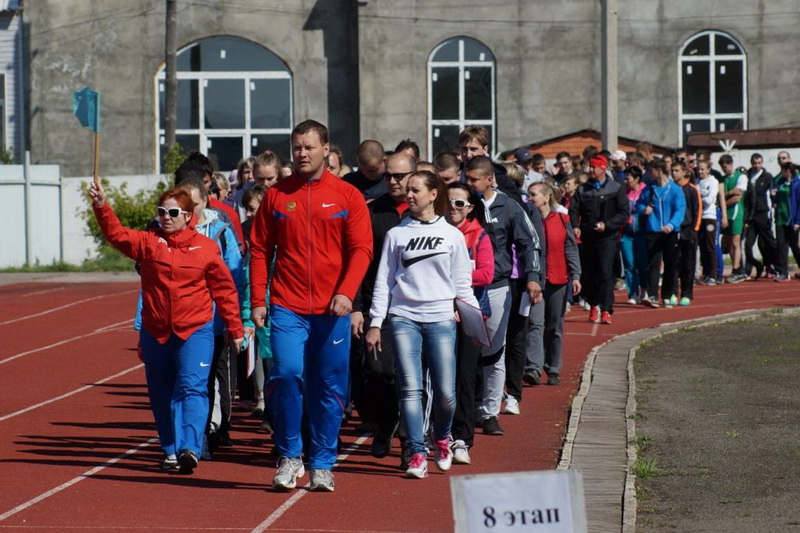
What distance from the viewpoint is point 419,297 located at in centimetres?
934

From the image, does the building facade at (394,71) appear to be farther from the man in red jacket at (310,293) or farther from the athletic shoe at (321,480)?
the athletic shoe at (321,480)

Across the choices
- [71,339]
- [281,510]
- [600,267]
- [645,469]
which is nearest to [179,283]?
[281,510]

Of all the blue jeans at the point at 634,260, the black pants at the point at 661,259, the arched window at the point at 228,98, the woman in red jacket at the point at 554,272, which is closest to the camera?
the woman in red jacket at the point at 554,272

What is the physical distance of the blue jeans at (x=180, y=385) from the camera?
31.4ft

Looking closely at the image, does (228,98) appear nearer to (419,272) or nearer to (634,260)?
(634,260)

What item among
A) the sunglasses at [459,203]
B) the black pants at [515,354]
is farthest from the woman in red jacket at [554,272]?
the sunglasses at [459,203]

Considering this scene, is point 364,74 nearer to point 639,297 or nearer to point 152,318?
point 639,297

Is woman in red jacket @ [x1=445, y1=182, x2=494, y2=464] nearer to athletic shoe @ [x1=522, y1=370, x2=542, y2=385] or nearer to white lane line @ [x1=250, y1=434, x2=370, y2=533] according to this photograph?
white lane line @ [x1=250, y1=434, x2=370, y2=533]

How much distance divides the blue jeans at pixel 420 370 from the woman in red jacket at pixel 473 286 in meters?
0.44

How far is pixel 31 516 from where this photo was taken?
820 centimetres

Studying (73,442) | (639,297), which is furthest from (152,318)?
(639,297)

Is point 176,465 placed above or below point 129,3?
below

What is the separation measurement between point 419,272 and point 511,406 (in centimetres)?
293

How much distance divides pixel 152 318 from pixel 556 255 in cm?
533
